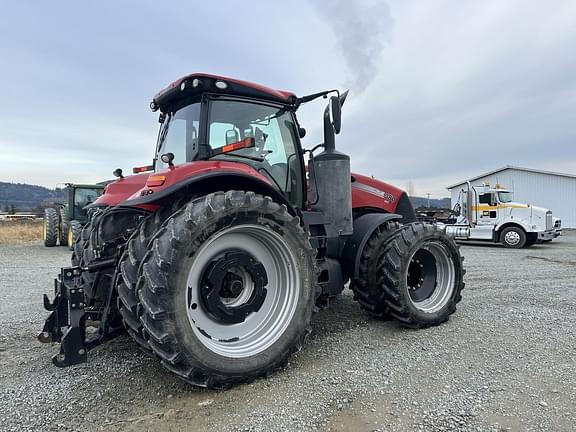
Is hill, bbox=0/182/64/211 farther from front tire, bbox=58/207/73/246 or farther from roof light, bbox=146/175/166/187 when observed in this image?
roof light, bbox=146/175/166/187

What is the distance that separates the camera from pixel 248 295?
309 centimetres

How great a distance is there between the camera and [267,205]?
2.94m

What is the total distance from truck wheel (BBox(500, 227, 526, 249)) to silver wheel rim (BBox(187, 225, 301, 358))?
14.4 metres

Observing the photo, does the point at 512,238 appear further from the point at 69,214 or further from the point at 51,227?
the point at 51,227

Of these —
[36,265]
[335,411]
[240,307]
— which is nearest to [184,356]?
[240,307]

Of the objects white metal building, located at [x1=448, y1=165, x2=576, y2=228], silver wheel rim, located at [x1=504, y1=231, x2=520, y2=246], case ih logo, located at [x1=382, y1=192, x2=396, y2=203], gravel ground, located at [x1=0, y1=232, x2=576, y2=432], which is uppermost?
white metal building, located at [x1=448, y1=165, x2=576, y2=228]

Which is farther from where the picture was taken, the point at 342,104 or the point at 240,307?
the point at 342,104

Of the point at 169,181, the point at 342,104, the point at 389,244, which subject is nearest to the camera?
the point at 169,181

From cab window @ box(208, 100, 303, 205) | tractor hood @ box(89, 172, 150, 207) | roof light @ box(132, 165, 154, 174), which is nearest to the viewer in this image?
cab window @ box(208, 100, 303, 205)

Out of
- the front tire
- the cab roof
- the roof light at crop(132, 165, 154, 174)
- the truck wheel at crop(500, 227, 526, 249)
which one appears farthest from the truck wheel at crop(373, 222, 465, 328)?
the front tire

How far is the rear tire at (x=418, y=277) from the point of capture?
3893mm

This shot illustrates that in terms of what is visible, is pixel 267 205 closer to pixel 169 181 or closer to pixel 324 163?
pixel 169 181

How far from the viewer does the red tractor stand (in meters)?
2.59

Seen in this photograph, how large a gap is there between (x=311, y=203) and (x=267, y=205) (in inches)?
49.8
